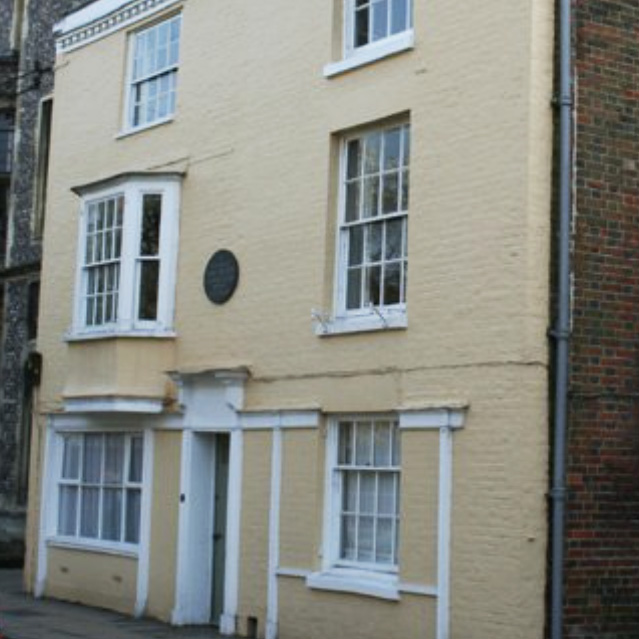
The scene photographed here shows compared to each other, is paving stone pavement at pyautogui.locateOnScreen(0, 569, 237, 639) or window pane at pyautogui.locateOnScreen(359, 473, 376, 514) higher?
window pane at pyautogui.locateOnScreen(359, 473, 376, 514)

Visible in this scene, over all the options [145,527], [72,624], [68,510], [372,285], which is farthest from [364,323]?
[68,510]

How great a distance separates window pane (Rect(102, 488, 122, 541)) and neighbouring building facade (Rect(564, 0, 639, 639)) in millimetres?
7971

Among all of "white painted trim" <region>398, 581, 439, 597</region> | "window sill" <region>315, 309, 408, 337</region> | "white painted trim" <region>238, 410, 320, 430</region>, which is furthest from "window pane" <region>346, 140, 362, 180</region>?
"white painted trim" <region>398, 581, 439, 597</region>

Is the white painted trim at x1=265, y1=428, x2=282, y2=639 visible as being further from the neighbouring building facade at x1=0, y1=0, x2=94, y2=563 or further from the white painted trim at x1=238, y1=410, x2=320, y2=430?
the neighbouring building facade at x1=0, y1=0, x2=94, y2=563

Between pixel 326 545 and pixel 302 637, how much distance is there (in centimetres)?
107

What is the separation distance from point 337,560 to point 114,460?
17.0 feet

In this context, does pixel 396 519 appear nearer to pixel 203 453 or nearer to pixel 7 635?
pixel 203 453

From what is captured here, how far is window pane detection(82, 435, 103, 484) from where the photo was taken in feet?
61.4

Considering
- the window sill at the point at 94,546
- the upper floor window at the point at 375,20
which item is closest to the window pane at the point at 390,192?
the upper floor window at the point at 375,20

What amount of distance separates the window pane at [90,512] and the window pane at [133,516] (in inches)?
33.5

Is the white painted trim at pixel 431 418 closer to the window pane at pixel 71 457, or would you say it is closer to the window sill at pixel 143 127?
the window sill at pixel 143 127

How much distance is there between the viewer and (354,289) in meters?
14.6

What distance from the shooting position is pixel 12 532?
2519 cm

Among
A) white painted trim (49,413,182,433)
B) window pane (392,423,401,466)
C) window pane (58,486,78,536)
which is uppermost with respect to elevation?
white painted trim (49,413,182,433)
